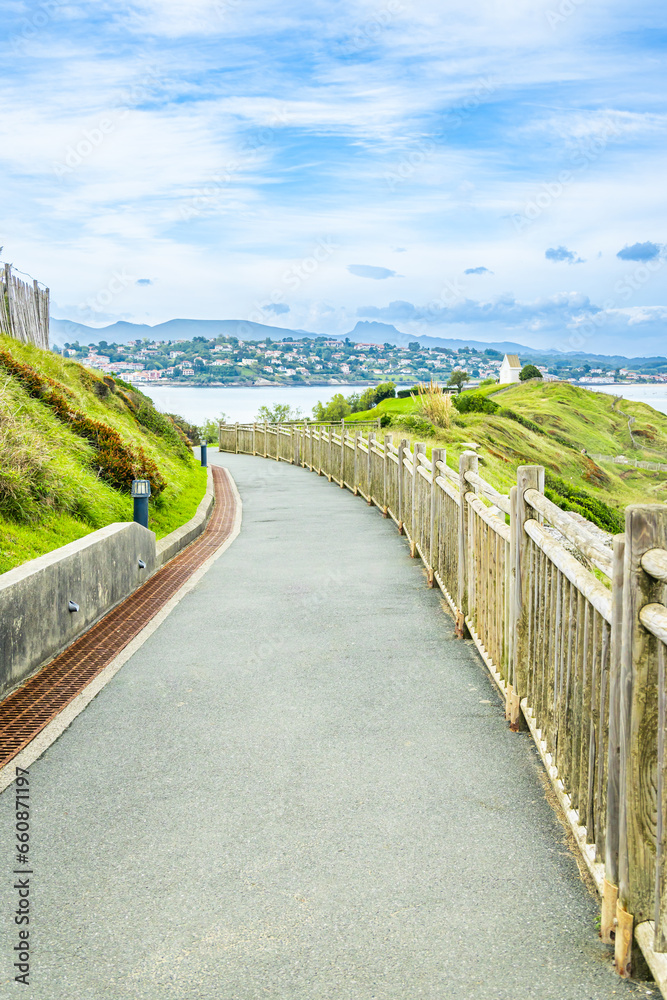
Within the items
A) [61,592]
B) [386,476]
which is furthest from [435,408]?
[61,592]

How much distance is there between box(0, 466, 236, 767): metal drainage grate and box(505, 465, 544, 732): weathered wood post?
3019mm

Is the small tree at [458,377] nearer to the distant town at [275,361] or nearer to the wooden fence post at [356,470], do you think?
the distant town at [275,361]

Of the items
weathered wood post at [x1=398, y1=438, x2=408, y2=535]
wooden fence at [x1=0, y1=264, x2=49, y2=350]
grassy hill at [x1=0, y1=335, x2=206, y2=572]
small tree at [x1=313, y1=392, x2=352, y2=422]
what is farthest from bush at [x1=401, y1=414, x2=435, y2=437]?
small tree at [x1=313, y1=392, x2=352, y2=422]

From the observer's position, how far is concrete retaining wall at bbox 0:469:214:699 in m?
6.17

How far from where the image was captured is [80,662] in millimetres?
6961

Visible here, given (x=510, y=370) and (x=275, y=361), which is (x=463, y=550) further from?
(x=510, y=370)

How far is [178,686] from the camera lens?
639 centimetres

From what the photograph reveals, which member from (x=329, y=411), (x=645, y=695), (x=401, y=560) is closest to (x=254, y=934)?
(x=645, y=695)

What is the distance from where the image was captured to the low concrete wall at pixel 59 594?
6.16 metres

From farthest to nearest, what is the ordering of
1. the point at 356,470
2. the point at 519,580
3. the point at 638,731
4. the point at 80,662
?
1. the point at 356,470
2. the point at 80,662
3. the point at 519,580
4. the point at 638,731

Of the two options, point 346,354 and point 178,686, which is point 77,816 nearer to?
point 178,686

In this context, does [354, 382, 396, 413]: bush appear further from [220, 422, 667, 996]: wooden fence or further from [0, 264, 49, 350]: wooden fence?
[220, 422, 667, 996]: wooden fence

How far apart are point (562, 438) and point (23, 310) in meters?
62.4

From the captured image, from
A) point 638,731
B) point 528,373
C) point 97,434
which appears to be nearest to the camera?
point 638,731
